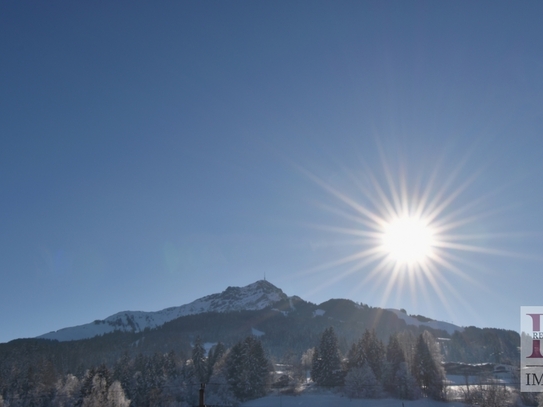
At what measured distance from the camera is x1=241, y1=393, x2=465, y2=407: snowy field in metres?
88.1

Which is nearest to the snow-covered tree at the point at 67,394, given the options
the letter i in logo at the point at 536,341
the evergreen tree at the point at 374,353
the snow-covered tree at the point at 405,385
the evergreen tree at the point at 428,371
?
the evergreen tree at the point at 374,353

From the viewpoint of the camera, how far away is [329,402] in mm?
91562

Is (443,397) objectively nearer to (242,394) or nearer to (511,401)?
(511,401)

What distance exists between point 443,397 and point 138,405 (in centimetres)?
5896

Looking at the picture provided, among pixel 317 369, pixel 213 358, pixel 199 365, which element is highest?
pixel 213 358

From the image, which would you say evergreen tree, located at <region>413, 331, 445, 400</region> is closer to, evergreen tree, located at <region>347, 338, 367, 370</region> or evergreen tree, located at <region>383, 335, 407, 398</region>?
evergreen tree, located at <region>383, 335, 407, 398</region>

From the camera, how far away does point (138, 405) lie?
87812 mm

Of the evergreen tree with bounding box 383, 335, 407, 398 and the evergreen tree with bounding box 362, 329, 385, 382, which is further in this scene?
the evergreen tree with bounding box 362, 329, 385, 382

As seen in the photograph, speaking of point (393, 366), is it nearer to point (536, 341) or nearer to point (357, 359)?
point (357, 359)

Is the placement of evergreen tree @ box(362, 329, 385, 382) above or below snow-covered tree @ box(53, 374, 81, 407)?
above

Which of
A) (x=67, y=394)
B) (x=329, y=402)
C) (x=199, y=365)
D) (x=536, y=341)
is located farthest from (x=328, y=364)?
(x=67, y=394)

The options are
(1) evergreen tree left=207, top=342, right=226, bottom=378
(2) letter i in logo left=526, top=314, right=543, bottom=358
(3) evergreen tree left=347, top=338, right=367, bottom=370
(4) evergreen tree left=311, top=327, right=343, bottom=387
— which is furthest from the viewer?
(1) evergreen tree left=207, top=342, right=226, bottom=378

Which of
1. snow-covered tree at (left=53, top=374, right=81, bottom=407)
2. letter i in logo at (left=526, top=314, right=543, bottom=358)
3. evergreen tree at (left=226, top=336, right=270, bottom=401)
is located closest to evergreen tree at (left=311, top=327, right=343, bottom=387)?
evergreen tree at (left=226, top=336, right=270, bottom=401)

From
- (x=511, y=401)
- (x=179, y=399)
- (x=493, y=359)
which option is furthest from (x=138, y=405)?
(x=493, y=359)
